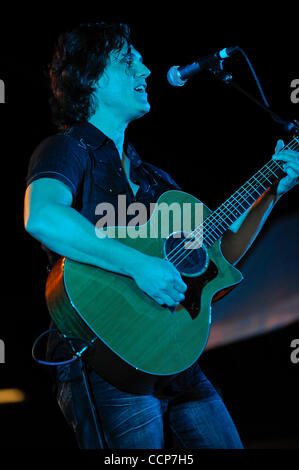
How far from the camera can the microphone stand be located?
1987 mm

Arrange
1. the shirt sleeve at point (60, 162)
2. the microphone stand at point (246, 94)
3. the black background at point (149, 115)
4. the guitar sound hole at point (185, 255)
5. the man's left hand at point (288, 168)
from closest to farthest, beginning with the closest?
1. the shirt sleeve at point (60, 162)
2. the guitar sound hole at point (185, 255)
3. the microphone stand at point (246, 94)
4. the man's left hand at point (288, 168)
5. the black background at point (149, 115)

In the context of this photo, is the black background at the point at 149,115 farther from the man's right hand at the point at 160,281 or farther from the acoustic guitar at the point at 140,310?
the man's right hand at the point at 160,281

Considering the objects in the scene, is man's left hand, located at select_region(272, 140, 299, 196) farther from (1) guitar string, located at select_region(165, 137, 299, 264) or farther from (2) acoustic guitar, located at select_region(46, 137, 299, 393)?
(2) acoustic guitar, located at select_region(46, 137, 299, 393)

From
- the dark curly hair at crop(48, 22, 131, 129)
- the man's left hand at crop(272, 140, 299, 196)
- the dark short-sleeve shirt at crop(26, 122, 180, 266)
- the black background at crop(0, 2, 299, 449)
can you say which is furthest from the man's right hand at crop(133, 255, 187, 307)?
the black background at crop(0, 2, 299, 449)

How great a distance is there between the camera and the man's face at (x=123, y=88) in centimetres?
214

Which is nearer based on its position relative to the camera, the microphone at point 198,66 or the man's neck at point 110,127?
the microphone at point 198,66

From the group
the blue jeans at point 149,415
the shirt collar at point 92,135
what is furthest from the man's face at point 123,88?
the blue jeans at point 149,415

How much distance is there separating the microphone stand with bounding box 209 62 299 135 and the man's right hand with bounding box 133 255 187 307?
2.77 feet

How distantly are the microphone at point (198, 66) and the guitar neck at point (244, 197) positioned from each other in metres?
0.53

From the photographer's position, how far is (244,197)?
216cm

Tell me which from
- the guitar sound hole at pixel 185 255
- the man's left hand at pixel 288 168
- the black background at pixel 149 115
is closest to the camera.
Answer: the guitar sound hole at pixel 185 255

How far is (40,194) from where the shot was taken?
1.66 metres

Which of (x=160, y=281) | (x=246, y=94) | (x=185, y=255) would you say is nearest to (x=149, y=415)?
(x=160, y=281)

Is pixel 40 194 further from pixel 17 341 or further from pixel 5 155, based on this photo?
pixel 17 341
